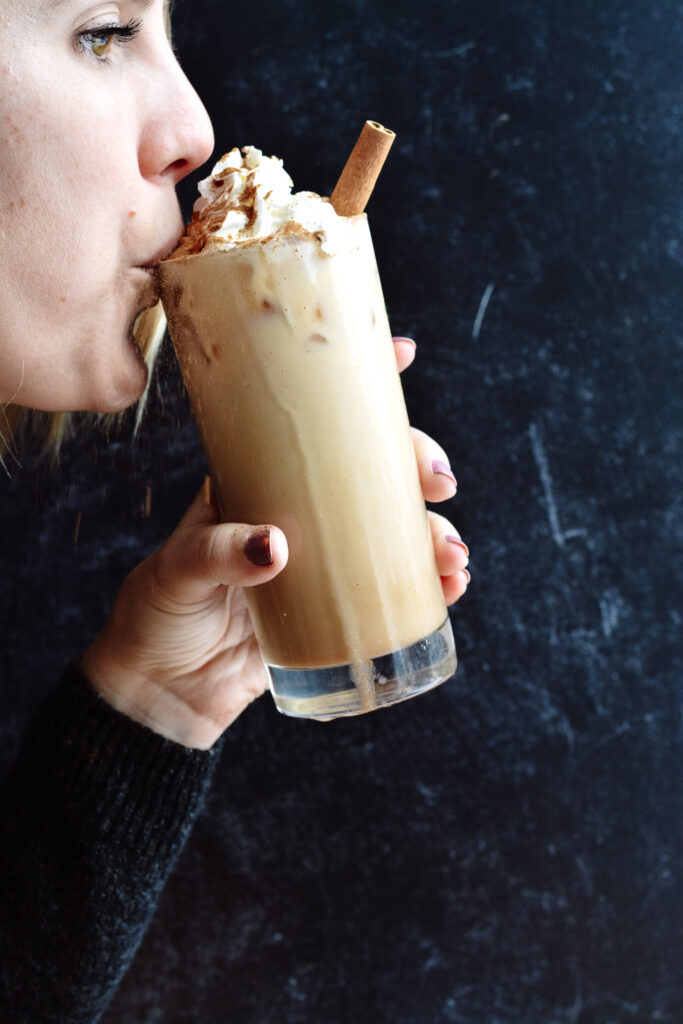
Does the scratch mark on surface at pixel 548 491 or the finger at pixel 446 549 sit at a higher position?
the finger at pixel 446 549

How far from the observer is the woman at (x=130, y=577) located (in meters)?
1.00

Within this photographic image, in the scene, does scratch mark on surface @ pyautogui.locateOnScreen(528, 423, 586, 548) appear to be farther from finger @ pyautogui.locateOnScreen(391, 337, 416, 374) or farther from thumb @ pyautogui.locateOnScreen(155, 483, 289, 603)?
thumb @ pyautogui.locateOnScreen(155, 483, 289, 603)

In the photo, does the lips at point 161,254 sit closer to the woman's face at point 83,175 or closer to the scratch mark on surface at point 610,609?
the woman's face at point 83,175

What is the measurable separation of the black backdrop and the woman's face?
507 millimetres

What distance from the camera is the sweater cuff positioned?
4.43ft

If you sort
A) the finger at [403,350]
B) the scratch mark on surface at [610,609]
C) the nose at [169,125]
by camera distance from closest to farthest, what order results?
the nose at [169,125]
the finger at [403,350]
the scratch mark on surface at [610,609]

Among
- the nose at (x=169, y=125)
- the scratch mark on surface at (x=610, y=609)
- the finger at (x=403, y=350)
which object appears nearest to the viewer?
the nose at (x=169, y=125)

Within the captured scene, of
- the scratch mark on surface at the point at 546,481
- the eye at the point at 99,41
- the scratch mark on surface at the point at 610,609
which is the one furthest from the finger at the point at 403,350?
the scratch mark on surface at the point at 610,609

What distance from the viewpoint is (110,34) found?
1.01 meters

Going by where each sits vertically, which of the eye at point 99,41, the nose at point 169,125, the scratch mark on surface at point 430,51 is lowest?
the scratch mark on surface at point 430,51

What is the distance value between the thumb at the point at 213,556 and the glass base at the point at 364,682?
0.44ft

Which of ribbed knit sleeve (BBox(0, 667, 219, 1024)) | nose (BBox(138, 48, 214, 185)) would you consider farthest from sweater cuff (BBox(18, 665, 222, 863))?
nose (BBox(138, 48, 214, 185))

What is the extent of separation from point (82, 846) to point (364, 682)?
0.58 metres

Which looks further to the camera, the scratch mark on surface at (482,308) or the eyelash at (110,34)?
the scratch mark on surface at (482,308)
